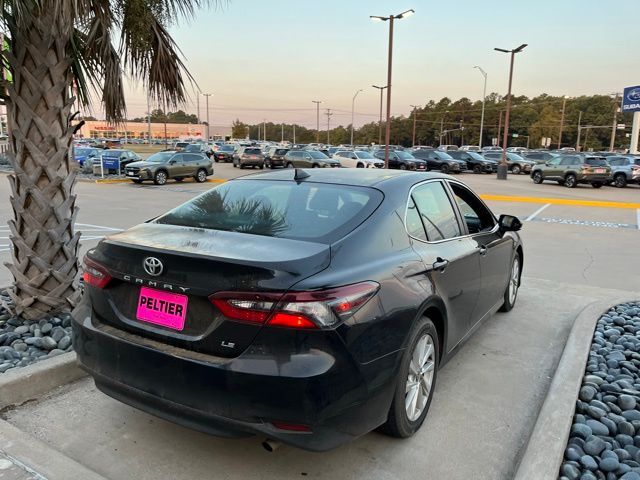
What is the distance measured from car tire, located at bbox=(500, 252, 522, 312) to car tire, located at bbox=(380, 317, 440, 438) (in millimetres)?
2421

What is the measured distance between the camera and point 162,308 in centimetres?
261

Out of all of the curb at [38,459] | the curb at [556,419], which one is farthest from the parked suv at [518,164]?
the curb at [38,459]

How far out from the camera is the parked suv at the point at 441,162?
37.9m

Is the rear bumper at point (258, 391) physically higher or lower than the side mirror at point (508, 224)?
lower

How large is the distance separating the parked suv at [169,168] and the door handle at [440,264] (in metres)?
23.2

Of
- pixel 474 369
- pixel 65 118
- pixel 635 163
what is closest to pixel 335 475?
pixel 474 369

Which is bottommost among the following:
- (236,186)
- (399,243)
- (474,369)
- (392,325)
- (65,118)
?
(474,369)

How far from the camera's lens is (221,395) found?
2.38 metres

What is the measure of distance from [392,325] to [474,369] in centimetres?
186

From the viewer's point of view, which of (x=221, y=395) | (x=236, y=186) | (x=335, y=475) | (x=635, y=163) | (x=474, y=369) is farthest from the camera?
(x=635, y=163)

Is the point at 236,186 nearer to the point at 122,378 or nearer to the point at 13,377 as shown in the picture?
the point at 122,378

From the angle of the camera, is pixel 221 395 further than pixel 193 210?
No

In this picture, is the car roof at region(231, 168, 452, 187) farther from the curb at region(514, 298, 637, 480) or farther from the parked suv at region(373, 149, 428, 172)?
the parked suv at region(373, 149, 428, 172)

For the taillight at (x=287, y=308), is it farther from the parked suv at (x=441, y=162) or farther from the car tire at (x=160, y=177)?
the parked suv at (x=441, y=162)
